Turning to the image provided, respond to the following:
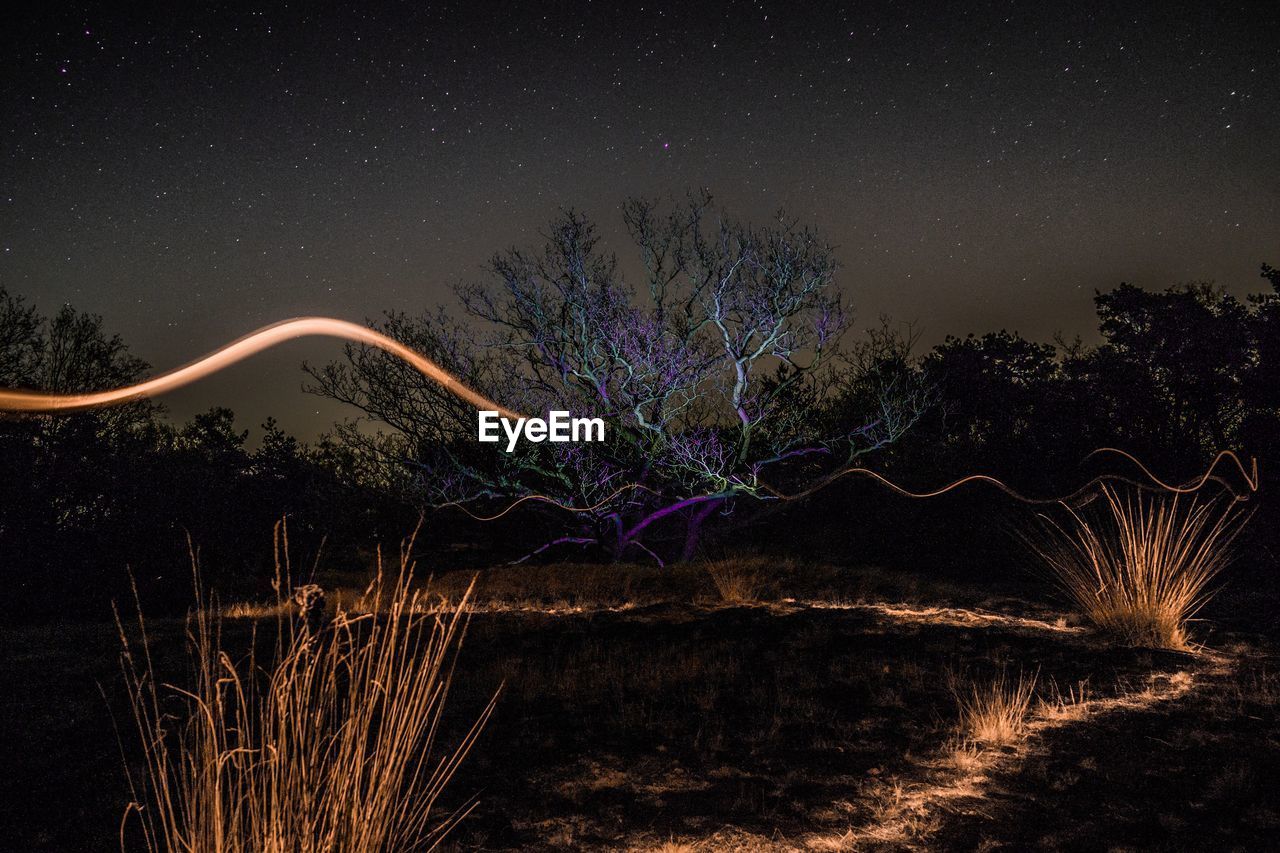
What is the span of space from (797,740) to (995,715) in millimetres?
1206

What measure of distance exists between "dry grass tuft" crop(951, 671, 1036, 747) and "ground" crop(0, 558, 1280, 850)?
0.08 meters

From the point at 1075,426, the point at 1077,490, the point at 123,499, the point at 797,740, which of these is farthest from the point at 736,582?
the point at 123,499

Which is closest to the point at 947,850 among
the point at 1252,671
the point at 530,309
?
the point at 1252,671

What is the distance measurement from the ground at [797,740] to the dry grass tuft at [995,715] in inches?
3.0

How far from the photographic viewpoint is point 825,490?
59.8 ft

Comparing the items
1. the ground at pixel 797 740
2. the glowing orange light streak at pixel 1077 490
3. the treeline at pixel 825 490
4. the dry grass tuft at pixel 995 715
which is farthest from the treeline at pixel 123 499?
the dry grass tuft at pixel 995 715

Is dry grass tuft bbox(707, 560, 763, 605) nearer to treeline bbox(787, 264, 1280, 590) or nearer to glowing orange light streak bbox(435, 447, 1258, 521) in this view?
glowing orange light streak bbox(435, 447, 1258, 521)

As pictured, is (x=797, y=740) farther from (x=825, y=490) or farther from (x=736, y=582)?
(x=825, y=490)

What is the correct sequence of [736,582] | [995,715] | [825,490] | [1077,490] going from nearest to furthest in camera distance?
[995,715] < [736,582] < [1077,490] < [825,490]

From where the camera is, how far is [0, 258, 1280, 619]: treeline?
12406 millimetres

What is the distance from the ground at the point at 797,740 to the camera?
3434 mm

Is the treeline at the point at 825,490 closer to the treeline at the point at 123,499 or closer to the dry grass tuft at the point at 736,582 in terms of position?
the treeline at the point at 123,499

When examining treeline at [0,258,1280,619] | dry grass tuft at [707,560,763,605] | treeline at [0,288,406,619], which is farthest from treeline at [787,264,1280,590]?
treeline at [0,288,406,619]

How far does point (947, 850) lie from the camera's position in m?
3.24
